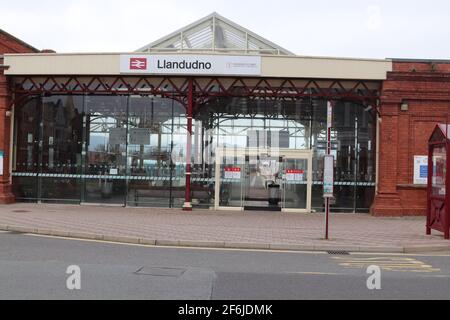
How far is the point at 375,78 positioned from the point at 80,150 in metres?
11.5

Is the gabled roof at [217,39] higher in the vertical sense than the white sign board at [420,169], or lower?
higher

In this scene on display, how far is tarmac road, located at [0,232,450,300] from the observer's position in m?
7.25

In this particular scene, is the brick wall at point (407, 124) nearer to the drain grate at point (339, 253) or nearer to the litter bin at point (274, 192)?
the litter bin at point (274, 192)

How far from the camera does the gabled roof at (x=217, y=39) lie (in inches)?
877

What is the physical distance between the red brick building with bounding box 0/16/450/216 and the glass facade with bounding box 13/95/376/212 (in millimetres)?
56

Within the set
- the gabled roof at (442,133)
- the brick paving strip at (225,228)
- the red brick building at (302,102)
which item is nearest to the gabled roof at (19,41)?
the red brick building at (302,102)

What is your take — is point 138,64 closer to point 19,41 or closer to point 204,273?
point 19,41

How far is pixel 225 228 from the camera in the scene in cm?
1498

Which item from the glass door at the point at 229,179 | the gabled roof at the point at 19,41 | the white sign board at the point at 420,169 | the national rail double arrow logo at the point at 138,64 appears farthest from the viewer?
the gabled roof at the point at 19,41

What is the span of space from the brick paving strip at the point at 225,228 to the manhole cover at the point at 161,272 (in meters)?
3.23

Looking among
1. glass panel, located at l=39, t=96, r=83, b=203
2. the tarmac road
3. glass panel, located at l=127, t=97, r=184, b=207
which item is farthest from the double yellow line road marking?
glass panel, located at l=39, t=96, r=83, b=203

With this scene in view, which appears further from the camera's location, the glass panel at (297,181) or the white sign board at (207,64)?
the glass panel at (297,181)

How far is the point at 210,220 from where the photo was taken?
16891mm
